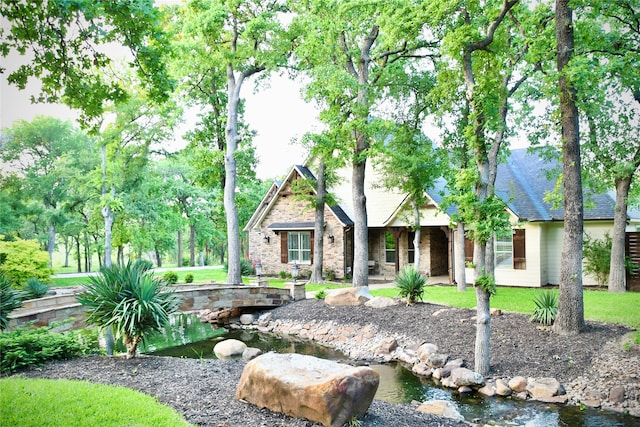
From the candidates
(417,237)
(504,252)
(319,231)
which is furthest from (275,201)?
(504,252)

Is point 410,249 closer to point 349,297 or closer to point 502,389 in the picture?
point 349,297

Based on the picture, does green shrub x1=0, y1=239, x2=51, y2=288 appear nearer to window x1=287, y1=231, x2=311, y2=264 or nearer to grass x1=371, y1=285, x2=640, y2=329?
window x1=287, y1=231, x2=311, y2=264

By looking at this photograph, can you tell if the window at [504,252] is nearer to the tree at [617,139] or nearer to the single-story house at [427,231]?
the single-story house at [427,231]

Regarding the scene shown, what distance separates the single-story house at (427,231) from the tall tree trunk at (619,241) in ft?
2.96

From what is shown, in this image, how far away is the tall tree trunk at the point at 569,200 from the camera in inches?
377

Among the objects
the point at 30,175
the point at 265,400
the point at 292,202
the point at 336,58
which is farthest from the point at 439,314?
the point at 30,175

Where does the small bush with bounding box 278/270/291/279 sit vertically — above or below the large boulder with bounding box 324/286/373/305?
below

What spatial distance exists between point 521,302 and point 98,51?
41.4ft

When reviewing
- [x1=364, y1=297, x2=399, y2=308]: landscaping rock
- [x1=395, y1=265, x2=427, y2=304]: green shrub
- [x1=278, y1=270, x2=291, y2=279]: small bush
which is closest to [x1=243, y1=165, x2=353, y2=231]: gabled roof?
[x1=278, y1=270, x2=291, y2=279]: small bush

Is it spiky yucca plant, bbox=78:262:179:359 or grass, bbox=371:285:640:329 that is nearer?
spiky yucca plant, bbox=78:262:179:359

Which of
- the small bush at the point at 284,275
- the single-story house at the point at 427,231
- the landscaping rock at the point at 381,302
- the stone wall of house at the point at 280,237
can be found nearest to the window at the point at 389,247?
the single-story house at the point at 427,231

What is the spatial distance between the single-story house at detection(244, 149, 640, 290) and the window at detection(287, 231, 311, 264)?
52mm

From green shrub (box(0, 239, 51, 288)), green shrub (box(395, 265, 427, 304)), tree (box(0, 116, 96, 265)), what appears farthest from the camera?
tree (box(0, 116, 96, 265))

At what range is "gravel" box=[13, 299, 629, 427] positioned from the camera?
5.35m
